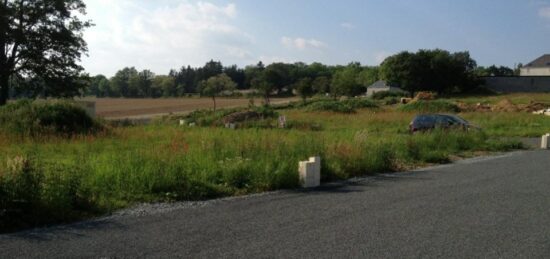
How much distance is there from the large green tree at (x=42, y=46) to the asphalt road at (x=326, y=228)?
119 feet

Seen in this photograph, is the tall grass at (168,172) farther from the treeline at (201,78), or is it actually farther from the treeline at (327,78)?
the treeline at (201,78)

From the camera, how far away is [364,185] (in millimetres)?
11727

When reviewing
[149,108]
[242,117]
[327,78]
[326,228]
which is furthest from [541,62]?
[326,228]

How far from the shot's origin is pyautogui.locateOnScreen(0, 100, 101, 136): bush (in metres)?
25.4

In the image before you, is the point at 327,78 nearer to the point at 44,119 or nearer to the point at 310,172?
the point at 44,119

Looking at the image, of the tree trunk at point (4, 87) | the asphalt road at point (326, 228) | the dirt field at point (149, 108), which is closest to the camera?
the asphalt road at point (326, 228)

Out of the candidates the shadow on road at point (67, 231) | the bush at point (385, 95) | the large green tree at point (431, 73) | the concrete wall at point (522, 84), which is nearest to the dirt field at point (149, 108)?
the bush at point (385, 95)

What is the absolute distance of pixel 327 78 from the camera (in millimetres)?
130250

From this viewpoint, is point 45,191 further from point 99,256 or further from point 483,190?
point 483,190

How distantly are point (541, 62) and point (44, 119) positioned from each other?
12244 cm

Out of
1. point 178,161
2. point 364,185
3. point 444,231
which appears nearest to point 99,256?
point 444,231

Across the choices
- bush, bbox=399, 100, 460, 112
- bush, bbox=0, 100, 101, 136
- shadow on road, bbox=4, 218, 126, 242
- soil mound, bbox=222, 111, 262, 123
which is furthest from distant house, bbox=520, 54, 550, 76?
shadow on road, bbox=4, 218, 126, 242

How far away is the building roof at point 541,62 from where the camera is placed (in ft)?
404

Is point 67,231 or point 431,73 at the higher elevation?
point 431,73
